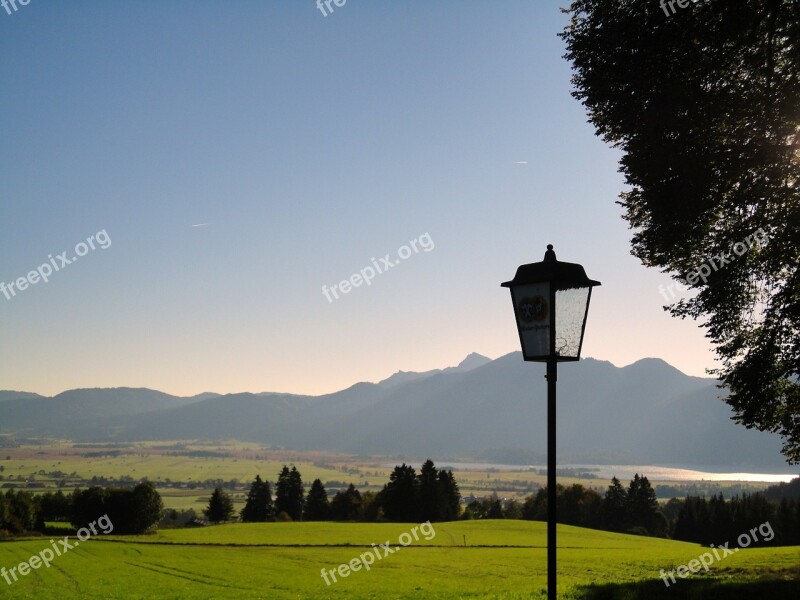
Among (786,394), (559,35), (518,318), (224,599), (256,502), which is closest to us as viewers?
(518,318)

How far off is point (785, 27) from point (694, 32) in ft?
6.80

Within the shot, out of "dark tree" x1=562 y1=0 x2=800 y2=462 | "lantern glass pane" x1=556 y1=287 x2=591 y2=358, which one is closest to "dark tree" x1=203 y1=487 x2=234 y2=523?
"dark tree" x1=562 y1=0 x2=800 y2=462

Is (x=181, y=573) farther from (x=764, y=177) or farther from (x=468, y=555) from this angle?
(x=764, y=177)

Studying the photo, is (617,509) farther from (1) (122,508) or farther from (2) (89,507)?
(2) (89,507)

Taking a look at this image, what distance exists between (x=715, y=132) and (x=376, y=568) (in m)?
34.6

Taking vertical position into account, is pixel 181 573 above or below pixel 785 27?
below

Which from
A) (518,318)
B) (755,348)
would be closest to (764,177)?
(755,348)

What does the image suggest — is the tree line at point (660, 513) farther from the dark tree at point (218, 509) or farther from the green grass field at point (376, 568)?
the dark tree at point (218, 509)

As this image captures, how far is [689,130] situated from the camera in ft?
53.5

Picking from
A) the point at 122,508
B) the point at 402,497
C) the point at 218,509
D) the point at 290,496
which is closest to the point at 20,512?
the point at 122,508

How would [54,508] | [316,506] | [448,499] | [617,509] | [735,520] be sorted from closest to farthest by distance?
[735,520], [54,508], [617,509], [448,499], [316,506]

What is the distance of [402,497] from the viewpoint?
321 feet

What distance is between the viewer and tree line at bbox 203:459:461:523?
97.9 m

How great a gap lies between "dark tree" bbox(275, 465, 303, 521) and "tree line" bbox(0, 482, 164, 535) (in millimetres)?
21750
